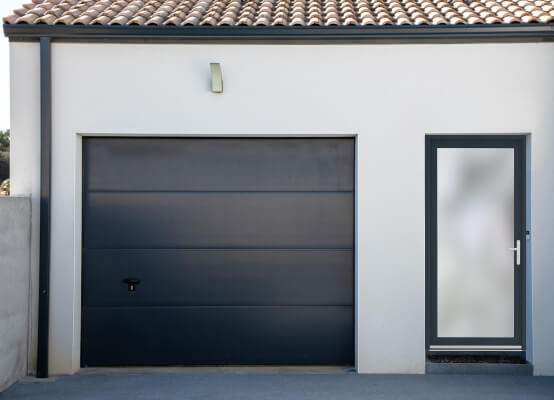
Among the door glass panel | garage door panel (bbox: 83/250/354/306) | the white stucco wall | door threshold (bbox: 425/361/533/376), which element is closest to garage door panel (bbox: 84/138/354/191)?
the white stucco wall

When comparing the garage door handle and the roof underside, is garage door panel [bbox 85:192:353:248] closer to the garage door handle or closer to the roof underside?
the garage door handle

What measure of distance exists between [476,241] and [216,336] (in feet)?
9.04

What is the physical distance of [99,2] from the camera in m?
5.39

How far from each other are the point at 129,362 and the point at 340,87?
344 cm

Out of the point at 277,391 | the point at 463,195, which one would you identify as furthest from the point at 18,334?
the point at 463,195

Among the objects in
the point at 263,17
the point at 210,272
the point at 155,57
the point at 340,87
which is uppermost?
the point at 263,17

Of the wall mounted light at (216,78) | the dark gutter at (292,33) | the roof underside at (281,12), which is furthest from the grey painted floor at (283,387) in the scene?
the roof underside at (281,12)

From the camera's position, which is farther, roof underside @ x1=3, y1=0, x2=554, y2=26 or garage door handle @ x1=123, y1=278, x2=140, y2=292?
garage door handle @ x1=123, y1=278, x2=140, y2=292

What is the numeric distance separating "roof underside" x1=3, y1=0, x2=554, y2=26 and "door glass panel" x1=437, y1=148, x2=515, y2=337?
1337mm

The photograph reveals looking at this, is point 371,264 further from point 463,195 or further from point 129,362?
point 129,362

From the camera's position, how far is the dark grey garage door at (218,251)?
4.79 meters

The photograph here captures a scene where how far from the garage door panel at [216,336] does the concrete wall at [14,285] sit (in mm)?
584

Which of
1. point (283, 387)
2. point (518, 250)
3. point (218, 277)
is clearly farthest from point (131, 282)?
point (518, 250)

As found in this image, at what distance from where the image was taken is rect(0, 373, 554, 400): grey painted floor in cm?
407
